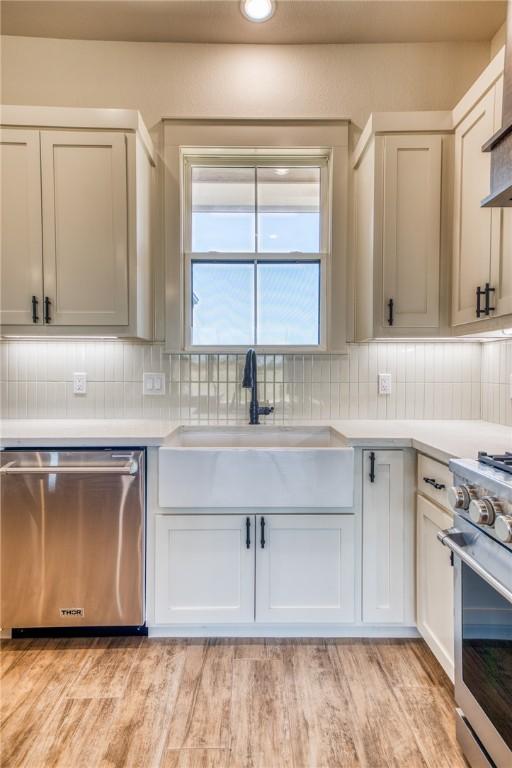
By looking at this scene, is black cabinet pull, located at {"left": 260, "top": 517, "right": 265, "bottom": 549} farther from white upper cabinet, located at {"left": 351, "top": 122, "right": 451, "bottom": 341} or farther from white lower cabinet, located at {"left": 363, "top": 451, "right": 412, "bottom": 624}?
white upper cabinet, located at {"left": 351, "top": 122, "right": 451, "bottom": 341}

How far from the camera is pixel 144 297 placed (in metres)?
2.22

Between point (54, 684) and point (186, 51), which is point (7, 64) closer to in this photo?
point (186, 51)

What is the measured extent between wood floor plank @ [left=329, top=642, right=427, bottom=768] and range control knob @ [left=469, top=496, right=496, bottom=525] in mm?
840

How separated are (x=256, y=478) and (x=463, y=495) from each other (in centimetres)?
86

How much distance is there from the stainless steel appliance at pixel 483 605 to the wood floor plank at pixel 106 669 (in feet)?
3.99

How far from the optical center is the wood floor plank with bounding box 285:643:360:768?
134cm

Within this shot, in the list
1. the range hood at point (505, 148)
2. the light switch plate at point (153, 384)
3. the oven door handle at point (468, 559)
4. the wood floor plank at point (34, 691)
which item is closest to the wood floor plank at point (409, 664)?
the oven door handle at point (468, 559)

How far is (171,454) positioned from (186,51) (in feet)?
7.19

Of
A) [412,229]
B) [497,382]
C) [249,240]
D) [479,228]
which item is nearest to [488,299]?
[479,228]

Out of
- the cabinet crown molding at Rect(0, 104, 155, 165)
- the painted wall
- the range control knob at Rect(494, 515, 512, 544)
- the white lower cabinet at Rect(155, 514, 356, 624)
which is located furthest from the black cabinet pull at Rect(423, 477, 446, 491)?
the cabinet crown molding at Rect(0, 104, 155, 165)

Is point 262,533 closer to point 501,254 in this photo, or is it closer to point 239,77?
point 501,254

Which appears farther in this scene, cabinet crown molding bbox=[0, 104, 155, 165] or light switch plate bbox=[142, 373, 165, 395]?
light switch plate bbox=[142, 373, 165, 395]

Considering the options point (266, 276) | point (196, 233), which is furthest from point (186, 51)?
point (266, 276)

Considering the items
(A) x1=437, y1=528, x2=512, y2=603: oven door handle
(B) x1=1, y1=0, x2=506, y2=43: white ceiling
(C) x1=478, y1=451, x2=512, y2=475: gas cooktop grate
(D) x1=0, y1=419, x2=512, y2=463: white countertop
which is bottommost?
(A) x1=437, y1=528, x2=512, y2=603: oven door handle
